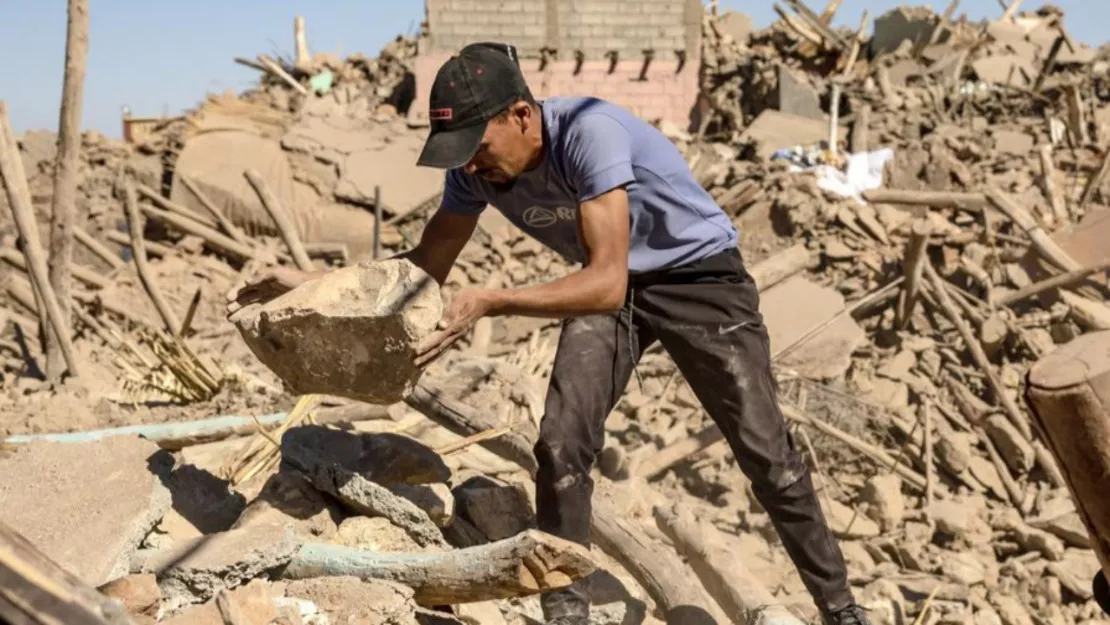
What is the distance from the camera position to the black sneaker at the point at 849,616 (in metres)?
3.56

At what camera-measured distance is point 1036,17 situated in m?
17.2

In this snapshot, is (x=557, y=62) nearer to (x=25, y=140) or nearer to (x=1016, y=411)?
(x=25, y=140)

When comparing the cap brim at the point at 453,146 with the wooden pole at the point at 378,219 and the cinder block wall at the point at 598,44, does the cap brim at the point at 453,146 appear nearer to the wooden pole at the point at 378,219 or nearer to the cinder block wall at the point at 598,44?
the wooden pole at the point at 378,219

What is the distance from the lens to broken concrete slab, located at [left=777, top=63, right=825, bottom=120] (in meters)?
13.7

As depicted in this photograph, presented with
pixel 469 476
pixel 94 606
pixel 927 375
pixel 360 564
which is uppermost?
pixel 94 606

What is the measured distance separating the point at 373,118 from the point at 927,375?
25.2 feet

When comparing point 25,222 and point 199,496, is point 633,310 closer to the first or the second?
point 199,496

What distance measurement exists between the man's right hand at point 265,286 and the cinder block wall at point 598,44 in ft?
39.6

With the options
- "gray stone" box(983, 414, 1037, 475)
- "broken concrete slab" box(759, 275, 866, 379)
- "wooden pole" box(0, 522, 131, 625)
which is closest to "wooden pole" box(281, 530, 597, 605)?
"wooden pole" box(0, 522, 131, 625)

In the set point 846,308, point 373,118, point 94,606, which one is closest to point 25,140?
point 373,118

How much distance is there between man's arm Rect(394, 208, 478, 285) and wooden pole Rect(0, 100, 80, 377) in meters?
3.76

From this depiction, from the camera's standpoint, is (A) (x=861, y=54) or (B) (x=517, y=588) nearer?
(B) (x=517, y=588)

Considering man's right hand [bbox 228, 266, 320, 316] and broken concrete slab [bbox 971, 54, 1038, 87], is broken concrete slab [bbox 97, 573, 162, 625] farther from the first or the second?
broken concrete slab [bbox 971, 54, 1038, 87]

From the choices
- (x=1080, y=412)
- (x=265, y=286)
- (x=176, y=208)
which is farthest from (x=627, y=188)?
(x=176, y=208)
